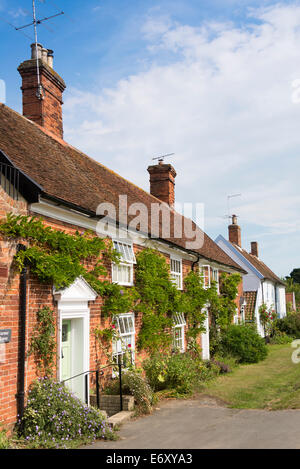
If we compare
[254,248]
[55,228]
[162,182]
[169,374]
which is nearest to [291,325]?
[254,248]

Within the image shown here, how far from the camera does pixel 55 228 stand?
27.8 feet

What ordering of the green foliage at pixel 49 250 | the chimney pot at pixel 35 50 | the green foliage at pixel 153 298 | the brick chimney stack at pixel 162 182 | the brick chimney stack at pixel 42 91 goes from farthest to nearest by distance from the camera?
1. the brick chimney stack at pixel 162 182
2. the chimney pot at pixel 35 50
3. the brick chimney stack at pixel 42 91
4. the green foliage at pixel 153 298
5. the green foliage at pixel 49 250

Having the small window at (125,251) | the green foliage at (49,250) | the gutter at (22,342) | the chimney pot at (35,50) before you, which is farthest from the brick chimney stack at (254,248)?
the gutter at (22,342)

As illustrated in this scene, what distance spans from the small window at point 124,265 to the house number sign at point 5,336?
13.1ft

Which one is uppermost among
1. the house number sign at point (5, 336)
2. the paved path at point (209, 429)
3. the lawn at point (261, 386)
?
the house number sign at point (5, 336)

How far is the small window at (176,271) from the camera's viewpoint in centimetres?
1460

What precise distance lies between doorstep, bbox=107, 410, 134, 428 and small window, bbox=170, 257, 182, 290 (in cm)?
623

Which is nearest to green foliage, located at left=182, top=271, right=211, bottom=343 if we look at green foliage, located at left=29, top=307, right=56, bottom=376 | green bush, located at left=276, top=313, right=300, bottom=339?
green foliage, located at left=29, top=307, right=56, bottom=376

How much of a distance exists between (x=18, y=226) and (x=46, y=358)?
2.51 meters

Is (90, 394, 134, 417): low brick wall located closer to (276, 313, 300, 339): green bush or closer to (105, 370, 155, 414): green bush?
(105, 370, 155, 414): green bush

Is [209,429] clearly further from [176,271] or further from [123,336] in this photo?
[176,271]

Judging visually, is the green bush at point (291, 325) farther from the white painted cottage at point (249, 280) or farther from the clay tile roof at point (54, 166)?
the clay tile roof at point (54, 166)

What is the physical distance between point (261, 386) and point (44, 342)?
7.52 metres
